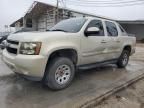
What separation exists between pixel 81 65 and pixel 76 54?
46 centimetres

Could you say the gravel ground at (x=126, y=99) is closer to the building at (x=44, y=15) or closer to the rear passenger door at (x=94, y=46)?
the rear passenger door at (x=94, y=46)

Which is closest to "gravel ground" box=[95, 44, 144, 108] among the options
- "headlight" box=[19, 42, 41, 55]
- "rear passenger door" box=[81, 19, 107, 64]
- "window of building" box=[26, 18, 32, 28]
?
"rear passenger door" box=[81, 19, 107, 64]

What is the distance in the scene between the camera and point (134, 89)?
16.2 feet

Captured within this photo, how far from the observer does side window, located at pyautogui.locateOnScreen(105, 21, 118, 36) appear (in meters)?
6.09

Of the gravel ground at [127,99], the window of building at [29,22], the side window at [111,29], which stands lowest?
the gravel ground at [127,99]

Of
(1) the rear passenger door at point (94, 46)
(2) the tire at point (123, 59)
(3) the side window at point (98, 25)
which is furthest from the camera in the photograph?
(2) the tire at point (123, 59)

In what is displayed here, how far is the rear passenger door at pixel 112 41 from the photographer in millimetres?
5956

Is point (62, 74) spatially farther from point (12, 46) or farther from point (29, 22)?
point (29, 22)

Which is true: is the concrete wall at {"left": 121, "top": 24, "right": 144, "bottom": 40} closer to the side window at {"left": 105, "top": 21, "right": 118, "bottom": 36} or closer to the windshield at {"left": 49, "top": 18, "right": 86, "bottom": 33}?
the side window at {"left": 105, "top": 21, "right": 118, "bottom": 36}

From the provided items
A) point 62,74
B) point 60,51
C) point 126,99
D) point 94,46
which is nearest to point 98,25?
point 94,46

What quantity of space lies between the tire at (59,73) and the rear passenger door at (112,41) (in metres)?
1.84

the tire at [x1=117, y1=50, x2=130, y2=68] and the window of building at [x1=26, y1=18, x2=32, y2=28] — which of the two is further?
the window of building at [x1=26, y1=18, x2=32, y2=28]

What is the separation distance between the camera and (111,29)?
20.6 feet

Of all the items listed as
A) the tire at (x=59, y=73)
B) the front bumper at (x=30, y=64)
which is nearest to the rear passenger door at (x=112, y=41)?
the tire at (x=59, y=73)
